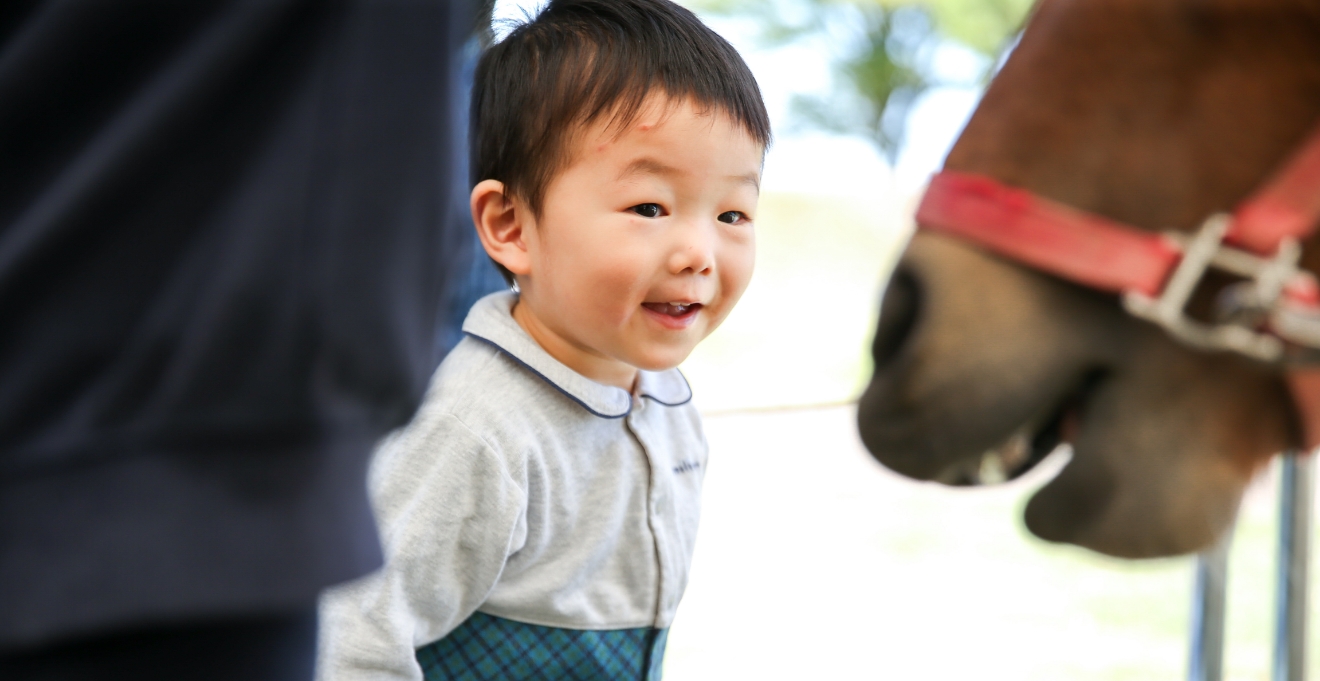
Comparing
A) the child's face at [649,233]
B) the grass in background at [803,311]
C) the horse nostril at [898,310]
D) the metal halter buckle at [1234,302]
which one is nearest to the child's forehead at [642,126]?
the child's face at [649,233]

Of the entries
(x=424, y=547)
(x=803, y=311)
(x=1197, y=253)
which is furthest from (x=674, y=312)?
(x=803, y=311)

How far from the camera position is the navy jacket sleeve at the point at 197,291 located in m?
0.36

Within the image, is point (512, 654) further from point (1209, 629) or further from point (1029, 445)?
point (1209, 629)

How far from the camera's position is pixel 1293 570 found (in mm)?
1553

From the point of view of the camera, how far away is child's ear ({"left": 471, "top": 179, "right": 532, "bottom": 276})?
0.93m

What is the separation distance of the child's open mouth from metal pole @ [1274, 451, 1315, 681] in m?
1.03

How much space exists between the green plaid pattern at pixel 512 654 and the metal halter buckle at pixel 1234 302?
20.3 inches

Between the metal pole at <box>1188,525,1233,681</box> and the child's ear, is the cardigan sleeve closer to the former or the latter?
the child's ear

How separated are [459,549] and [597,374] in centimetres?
21

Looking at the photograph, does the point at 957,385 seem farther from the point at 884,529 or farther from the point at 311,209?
the point at 884,529

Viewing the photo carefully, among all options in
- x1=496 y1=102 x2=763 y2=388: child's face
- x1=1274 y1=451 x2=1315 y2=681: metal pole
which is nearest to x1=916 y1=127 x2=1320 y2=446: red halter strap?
x1=496 y1=102 x2=763 y2=388: child's face

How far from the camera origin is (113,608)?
1.15 feet

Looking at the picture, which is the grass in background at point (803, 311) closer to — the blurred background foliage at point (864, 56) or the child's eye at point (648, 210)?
the blurred background foliage at point (864, 56)

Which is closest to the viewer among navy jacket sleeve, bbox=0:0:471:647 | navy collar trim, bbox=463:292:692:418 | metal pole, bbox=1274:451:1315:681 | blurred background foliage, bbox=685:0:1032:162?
navy jacket sleeve, bbox=0:0:471:647
